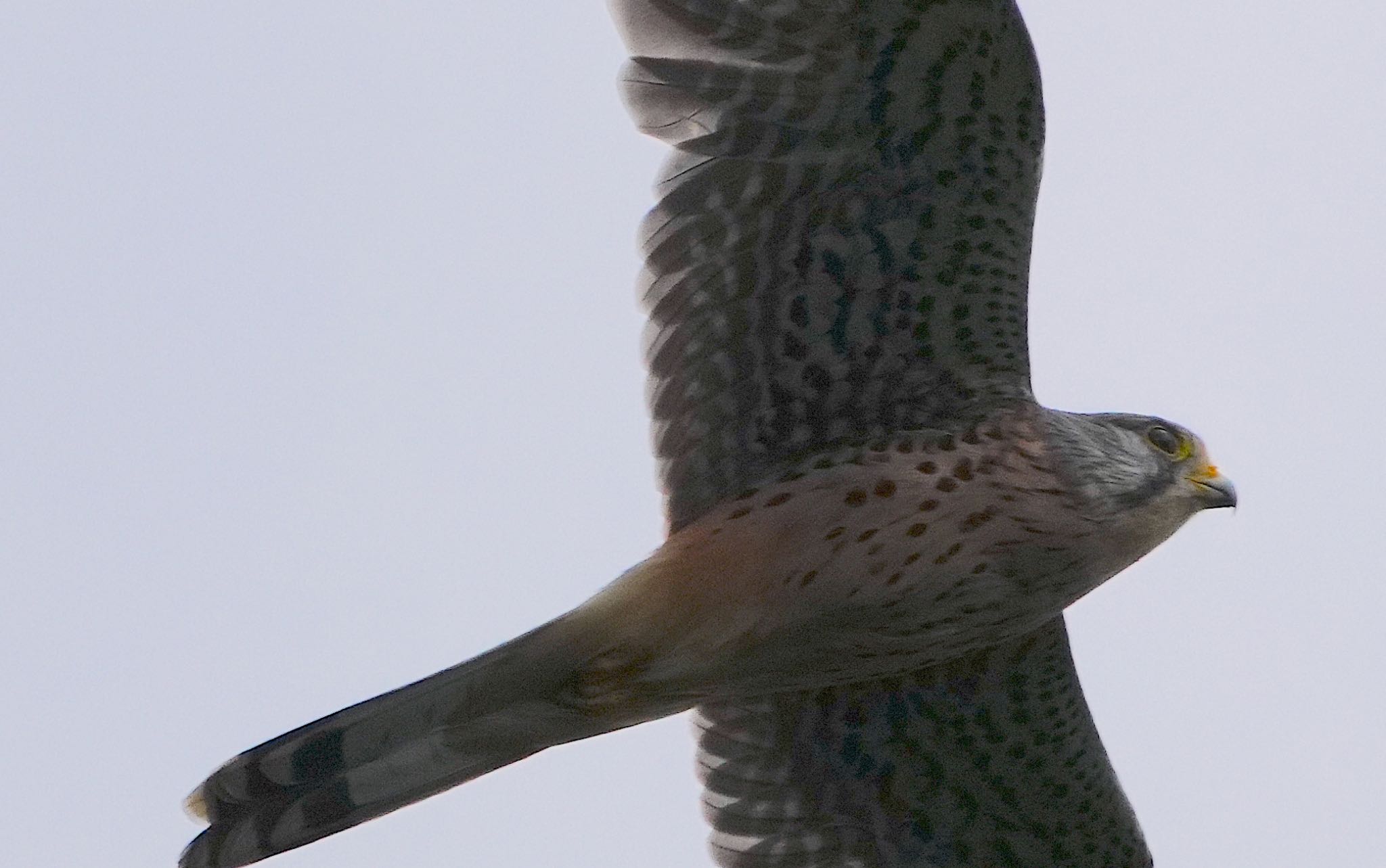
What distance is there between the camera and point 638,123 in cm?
624

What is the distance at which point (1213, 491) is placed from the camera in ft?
21.9

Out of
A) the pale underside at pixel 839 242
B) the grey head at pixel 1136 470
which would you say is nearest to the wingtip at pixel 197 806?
the pale underside at pixel 839 242

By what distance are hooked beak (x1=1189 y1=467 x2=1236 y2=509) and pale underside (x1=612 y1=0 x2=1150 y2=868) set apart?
0.69 m

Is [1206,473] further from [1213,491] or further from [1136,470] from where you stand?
[1136,470]

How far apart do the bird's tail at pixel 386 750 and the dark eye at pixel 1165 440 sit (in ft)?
6.75

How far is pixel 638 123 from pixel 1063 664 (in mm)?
2525

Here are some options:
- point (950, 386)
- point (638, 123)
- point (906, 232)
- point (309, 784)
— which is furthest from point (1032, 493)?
point (309, 784)

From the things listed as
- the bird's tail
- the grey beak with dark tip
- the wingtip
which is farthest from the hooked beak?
the wingtip

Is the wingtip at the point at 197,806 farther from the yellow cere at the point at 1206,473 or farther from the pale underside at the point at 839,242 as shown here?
the yellow cere at the point at 1206,473

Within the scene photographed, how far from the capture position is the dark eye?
266 inches

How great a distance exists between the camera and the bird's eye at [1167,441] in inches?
265

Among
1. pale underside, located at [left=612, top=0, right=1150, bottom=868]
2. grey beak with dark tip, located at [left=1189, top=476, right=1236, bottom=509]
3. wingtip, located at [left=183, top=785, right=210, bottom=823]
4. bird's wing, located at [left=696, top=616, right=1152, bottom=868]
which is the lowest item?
bird's wing, located at [left=696, top=616, right=1152, bottom=868]

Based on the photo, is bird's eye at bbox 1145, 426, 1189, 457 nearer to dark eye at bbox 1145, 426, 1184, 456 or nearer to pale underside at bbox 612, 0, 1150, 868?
dark eye at bbox 1145, 426, 1184, 456

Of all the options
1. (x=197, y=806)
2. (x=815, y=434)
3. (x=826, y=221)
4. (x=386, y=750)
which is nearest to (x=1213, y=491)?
(x=815, y=434)
